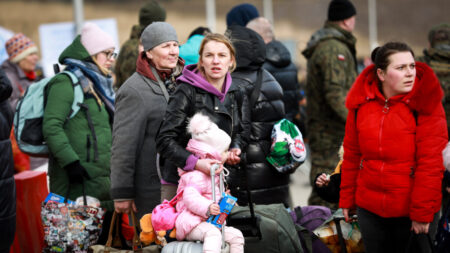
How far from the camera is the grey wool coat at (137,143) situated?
4301 mm

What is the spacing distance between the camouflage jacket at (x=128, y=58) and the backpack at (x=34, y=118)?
2230mm

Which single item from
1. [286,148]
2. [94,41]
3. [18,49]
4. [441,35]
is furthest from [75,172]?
[18,49]

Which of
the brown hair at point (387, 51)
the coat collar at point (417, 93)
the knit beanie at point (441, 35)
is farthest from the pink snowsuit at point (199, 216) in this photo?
the knit beanie at point (441, 35)

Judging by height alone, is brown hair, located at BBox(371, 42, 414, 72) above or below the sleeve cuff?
above

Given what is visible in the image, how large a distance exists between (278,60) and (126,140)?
2.59m

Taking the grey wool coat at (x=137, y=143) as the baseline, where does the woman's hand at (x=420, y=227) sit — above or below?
below

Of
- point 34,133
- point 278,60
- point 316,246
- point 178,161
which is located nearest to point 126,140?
point 178,161

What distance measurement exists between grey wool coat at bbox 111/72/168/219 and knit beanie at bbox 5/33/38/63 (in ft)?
16.3

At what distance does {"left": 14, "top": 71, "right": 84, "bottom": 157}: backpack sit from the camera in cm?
498

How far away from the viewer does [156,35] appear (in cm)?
444

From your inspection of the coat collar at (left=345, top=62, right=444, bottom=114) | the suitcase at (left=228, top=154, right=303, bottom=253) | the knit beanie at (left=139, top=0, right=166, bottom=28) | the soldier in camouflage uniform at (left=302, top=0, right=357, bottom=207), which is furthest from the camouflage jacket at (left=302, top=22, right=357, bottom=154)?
the suitcase at (left=228, top=154, right=303, bottom=253)

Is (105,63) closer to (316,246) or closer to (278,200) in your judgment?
(278,200)

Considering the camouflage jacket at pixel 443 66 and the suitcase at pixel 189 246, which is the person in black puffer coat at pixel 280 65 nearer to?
the camouflage jacket at pixel 443 66

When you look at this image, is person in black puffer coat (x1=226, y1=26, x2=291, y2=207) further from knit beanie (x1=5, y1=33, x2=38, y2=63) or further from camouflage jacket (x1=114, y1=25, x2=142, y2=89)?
knit beanie (x1=5, y1=33, x2=38, y2=63)
